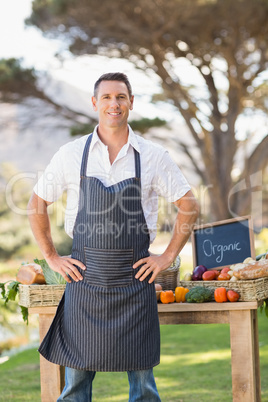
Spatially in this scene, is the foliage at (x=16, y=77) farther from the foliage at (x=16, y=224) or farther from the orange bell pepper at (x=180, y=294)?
the orange bell pepper at (x=180, y=294)

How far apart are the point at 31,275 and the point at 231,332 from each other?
3.20 ft

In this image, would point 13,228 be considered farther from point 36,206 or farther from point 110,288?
point 110,288

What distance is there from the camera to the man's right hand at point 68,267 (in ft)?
7.32

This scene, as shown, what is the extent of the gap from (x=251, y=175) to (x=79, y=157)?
32.4ft

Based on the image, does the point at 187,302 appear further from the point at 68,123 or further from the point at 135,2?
the point at 68,123

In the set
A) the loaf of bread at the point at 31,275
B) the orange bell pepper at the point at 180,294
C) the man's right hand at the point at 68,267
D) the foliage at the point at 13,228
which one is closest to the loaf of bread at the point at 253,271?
the orange bell pepper at the point at 180,294

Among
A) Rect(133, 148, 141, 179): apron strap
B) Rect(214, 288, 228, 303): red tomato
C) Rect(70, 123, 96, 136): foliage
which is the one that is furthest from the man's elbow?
Rect(70, 123, 96, 136): foliage

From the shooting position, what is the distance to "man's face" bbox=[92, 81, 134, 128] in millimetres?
2279

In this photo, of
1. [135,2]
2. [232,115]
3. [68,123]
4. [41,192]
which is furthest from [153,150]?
[68,123]

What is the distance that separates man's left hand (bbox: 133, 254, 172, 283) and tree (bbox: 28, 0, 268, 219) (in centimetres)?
808

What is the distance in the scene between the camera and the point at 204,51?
1067cm

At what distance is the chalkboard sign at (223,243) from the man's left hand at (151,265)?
784 millimetres

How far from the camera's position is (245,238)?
3.00 meters

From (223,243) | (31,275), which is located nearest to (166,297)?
(223,243)
